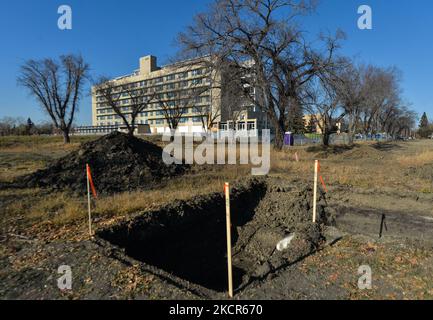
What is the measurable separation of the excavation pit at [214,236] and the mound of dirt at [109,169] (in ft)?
12.5

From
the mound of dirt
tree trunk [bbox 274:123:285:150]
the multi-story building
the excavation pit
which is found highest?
the multi-story building

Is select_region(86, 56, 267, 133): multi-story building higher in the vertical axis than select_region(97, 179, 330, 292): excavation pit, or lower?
higher

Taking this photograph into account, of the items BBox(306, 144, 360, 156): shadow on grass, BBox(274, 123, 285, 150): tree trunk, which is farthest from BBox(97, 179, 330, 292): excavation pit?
BBox(306, 144, 360, 156): shadow on grass

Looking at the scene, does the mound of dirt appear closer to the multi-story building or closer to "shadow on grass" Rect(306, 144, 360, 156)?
"shadow on grass" Rect(306, 144, 360, 156)

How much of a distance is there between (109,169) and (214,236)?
21.2 ft

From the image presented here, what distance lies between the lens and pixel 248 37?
2011 cm

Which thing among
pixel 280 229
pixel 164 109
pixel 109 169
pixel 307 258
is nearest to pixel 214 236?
pixel 280 229

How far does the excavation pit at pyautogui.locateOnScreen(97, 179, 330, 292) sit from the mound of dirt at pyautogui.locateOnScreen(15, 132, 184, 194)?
12.5ft

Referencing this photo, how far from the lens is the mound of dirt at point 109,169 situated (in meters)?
10.1

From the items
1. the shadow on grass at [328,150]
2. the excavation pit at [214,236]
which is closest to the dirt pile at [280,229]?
the excavation pit at [214,236]

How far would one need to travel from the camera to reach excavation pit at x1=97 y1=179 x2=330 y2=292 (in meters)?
5.55

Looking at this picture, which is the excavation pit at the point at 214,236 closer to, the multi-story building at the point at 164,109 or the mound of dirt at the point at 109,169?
the mound of dirt at the point at 109,169
